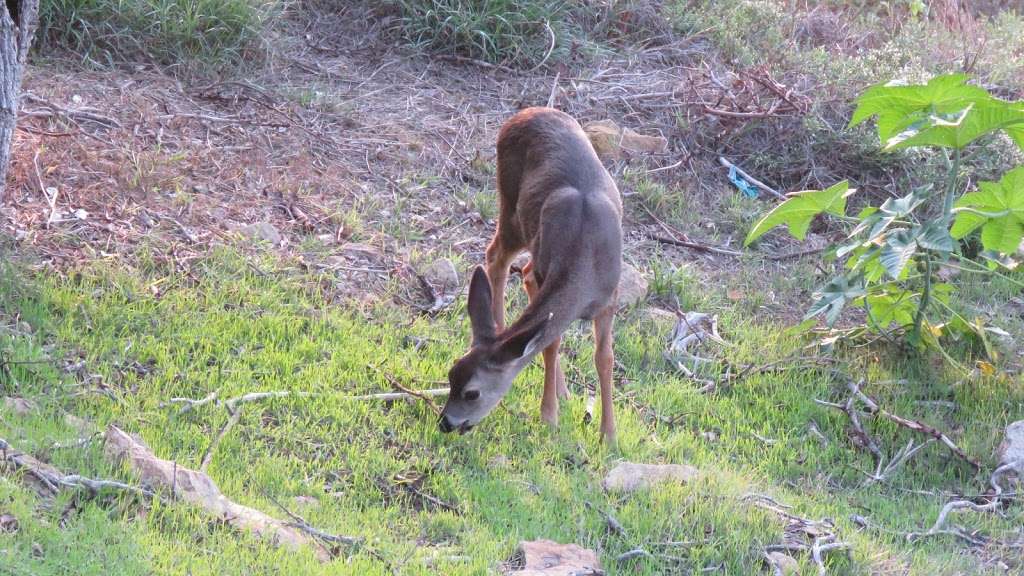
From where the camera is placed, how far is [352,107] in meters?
9.89

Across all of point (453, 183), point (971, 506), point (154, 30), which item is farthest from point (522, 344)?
point (154, 30)

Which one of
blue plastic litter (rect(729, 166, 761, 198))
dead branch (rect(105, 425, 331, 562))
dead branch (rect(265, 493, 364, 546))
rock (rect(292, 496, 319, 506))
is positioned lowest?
blue plastic litter (rect(729, 166, 761, 198))

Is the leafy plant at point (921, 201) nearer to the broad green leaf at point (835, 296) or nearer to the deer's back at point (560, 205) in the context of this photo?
the broad green leaf at point (835, 296)

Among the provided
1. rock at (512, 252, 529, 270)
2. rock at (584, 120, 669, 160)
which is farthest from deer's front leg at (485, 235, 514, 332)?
rock at (584, 120, 669, 160)

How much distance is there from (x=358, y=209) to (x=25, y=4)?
9.61 ft

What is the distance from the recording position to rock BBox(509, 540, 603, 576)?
16.4 ft

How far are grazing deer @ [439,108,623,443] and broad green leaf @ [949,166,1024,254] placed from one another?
1.94 m

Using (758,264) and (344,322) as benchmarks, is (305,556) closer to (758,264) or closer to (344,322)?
(344,322)

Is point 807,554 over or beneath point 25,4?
beneath

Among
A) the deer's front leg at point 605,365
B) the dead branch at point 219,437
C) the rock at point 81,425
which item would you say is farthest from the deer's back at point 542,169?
the rock at point 81,425

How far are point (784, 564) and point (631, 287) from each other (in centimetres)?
307

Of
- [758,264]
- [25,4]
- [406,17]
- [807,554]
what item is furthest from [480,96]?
[807,554]

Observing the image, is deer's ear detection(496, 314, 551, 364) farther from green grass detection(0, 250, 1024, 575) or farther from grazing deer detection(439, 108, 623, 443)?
green grass detection(0, 250, 1024, 575)

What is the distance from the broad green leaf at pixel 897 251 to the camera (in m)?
6.45
